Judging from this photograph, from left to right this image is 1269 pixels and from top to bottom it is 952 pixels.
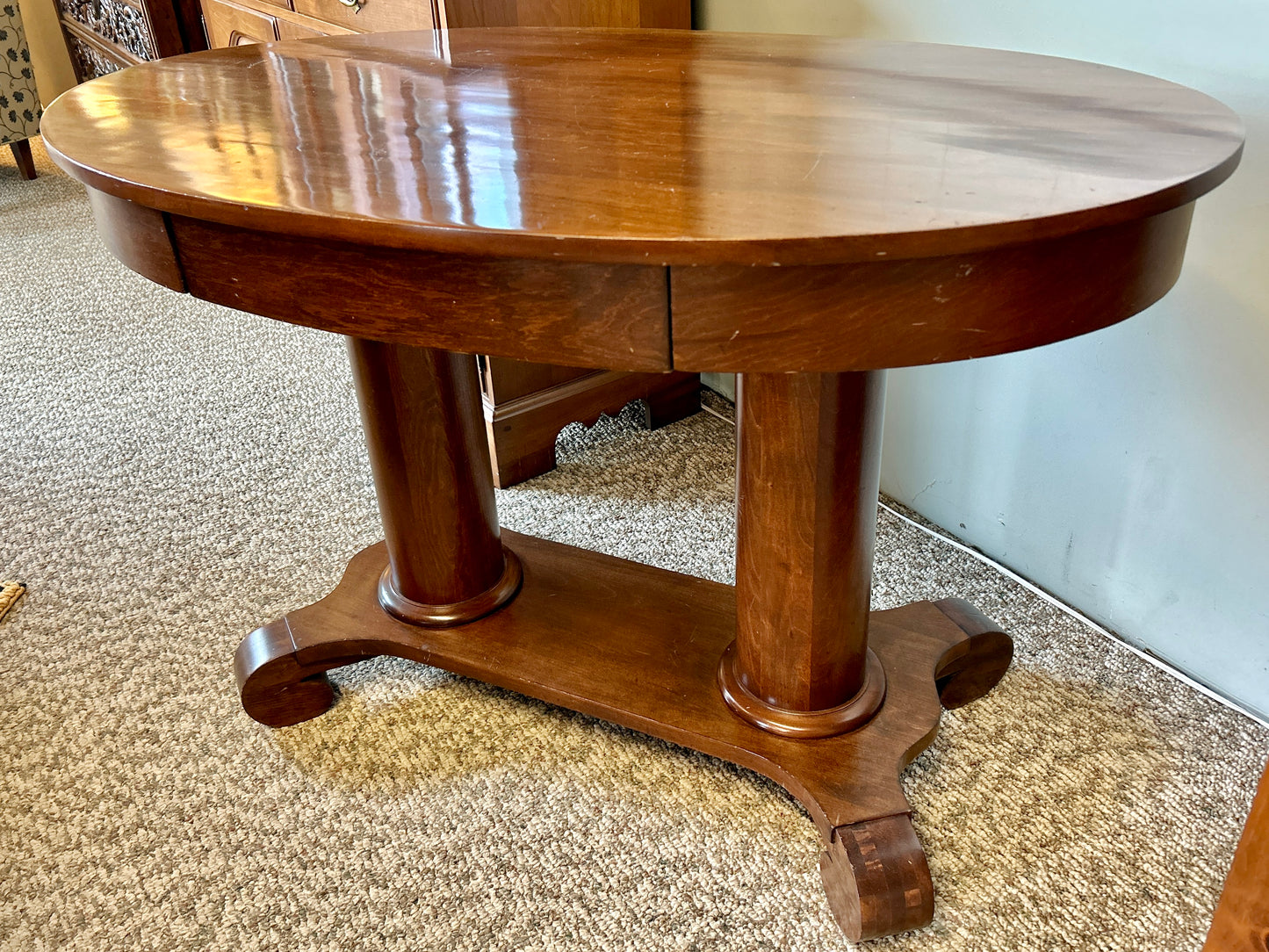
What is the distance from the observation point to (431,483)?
1217mm

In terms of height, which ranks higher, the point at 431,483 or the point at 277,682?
the point at 431,483

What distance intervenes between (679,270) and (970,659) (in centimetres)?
76

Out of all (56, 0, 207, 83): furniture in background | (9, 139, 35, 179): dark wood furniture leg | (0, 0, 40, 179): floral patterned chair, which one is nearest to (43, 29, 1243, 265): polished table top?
(56, 0, 207, 83): furniture in background

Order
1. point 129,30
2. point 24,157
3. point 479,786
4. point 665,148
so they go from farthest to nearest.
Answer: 1. point 24,157
2. point 129,30
3. point 479,786
4. point 665,148

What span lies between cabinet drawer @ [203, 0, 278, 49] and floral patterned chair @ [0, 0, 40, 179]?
1.12 meters

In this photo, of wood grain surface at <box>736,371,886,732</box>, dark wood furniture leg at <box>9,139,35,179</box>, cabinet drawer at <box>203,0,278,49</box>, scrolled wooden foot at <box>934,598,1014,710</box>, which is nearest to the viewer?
wood grain surface at <box>736,371,886,732</box>

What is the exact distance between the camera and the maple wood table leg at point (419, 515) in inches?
45.9

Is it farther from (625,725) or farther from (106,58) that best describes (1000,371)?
(106,58)

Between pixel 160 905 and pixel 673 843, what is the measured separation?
1.72 feet

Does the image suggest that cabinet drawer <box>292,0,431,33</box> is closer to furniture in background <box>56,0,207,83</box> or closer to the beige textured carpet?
the beige textured carpet

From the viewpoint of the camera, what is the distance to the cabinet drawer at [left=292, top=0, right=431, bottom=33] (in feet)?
4.89

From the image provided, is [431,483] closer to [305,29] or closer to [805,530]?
[805,530]

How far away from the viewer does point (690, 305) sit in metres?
0.68

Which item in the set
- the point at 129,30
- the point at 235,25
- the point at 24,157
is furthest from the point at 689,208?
the point at 24,157
